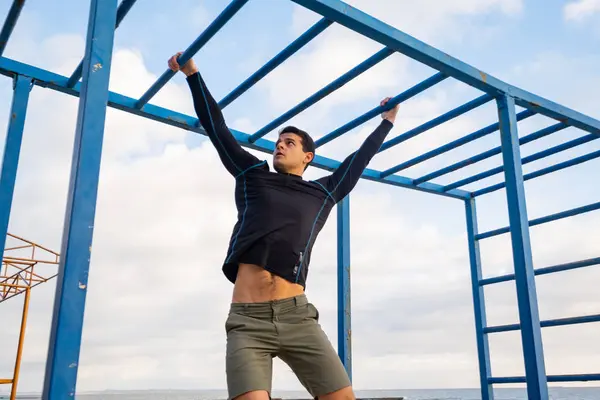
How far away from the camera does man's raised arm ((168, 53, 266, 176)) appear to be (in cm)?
281

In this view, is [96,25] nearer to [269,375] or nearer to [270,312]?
[270,312]

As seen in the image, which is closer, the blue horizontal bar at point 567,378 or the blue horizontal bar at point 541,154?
the blue horizontal bar at point 567,378

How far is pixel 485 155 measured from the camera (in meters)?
4.71

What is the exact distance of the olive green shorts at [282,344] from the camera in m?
2.44

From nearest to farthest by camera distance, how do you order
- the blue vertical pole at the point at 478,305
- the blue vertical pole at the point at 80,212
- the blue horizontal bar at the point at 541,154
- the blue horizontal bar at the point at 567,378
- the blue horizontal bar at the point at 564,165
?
1. the blue vertical pole at the point at 80,212
2. the blue horizontal bar at the point at 567,378
3. the blue horizontal bar at the point at 541,154
4. the blue horizontal bar at the point at 564,165
5. the blue vertical pole at the point at 478,305

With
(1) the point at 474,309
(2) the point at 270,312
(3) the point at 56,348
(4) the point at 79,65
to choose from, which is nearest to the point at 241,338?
(2) the point at 270,312

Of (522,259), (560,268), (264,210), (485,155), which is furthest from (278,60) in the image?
(560,268)

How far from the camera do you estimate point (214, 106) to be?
2.83 meters

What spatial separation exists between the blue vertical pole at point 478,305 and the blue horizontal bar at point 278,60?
292cm

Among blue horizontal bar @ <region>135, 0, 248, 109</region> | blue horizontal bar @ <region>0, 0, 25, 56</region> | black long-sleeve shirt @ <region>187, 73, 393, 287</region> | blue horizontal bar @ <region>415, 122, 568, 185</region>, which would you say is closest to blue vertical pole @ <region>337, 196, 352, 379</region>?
blue horizontal bar @ <region>415, 122, 568, 185</region>

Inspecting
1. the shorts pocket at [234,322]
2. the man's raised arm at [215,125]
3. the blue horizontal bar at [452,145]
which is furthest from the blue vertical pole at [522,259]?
the shorts pocket at [234,322]

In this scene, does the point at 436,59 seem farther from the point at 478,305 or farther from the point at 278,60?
the point at 478,305

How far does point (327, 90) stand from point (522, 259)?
1.60 m

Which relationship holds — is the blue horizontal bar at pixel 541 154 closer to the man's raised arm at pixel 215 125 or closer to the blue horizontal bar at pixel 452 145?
the blue horizontal bar at pixel 452 145
